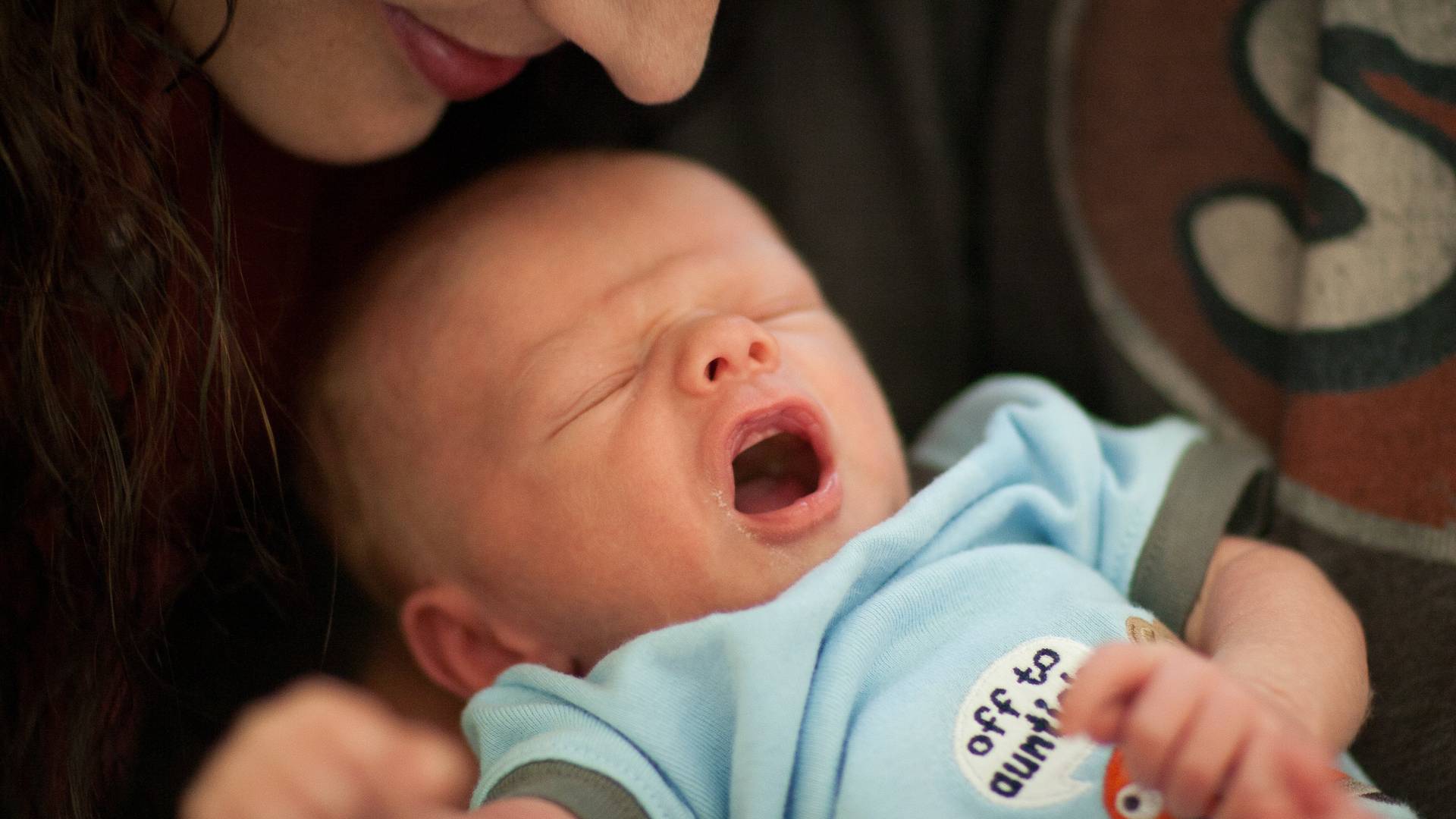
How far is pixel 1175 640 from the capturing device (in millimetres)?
902

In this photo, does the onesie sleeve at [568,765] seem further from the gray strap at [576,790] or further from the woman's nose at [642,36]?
the woman's nose at [642,36]

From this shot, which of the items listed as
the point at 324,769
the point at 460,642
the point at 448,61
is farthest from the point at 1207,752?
the point at 448,61

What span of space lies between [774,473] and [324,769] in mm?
487

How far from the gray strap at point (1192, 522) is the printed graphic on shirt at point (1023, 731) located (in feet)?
0.61

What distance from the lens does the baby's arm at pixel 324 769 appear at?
0.67 metres

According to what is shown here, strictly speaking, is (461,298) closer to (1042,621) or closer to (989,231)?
(1042,621)

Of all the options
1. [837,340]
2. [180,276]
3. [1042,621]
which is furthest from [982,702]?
[180,276]

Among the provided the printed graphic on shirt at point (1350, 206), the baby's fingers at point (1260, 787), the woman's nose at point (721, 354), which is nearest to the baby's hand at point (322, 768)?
the woman's nose at point (721, 354)

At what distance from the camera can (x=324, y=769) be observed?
0.68 m

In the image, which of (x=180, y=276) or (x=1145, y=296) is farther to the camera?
(x=1145, y=296)

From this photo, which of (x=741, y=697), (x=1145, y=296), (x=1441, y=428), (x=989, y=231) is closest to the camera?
(x=741, y=697)

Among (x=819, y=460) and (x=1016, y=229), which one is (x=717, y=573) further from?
(x=1016, y=229)

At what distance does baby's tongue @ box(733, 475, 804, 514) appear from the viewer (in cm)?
103

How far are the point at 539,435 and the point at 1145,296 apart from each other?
67cm
